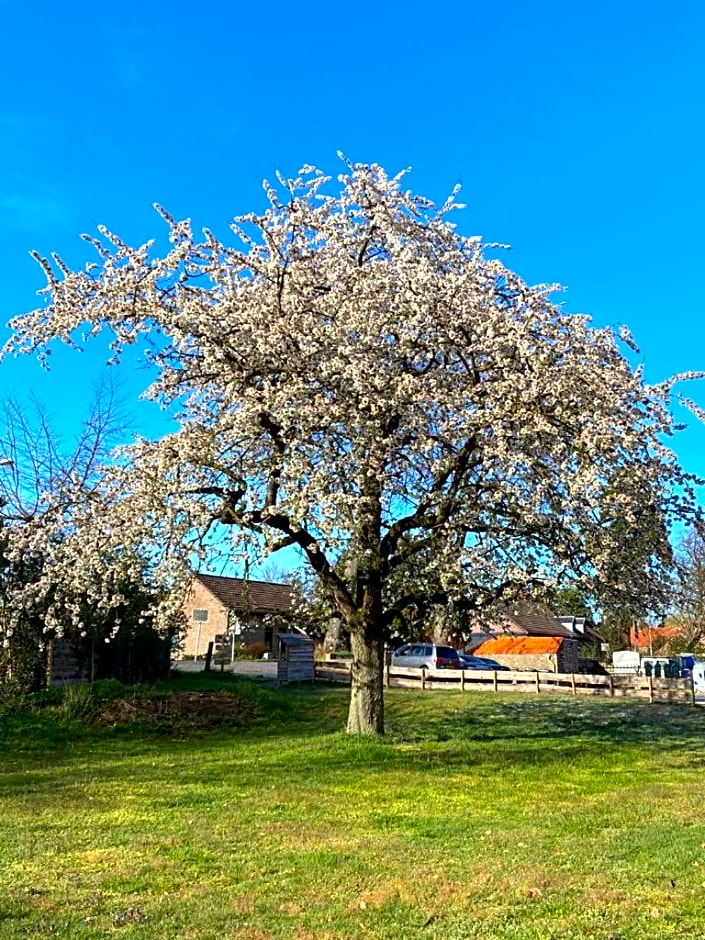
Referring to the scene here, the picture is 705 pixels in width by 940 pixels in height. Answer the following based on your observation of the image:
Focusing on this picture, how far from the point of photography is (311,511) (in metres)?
12.1

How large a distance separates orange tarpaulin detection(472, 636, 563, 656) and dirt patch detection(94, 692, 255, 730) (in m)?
23.4

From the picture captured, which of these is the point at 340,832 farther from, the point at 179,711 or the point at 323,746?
the point at 179,711

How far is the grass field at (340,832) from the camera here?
5.34 m

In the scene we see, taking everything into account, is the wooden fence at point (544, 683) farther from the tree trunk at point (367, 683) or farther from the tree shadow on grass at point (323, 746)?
the tree trunk at point (367, 683)

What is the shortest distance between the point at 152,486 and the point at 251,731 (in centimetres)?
623

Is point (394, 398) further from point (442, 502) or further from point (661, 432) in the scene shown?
point (661, 432)

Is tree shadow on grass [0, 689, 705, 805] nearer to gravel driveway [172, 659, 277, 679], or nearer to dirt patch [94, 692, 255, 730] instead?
dirt patch [94, 692, 255, 730]

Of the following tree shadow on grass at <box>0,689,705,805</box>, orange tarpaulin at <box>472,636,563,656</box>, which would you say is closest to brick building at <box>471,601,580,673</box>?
orange tarpaulin at <box>472,636,563,656</box>

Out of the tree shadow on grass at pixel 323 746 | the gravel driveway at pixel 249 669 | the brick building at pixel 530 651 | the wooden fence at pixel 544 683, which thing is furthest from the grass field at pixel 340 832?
the brick building at pixel 530 651

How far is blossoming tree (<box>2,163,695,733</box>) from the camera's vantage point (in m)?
12.1

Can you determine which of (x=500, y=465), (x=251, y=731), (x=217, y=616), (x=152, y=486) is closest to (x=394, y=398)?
(x=500, y=465)

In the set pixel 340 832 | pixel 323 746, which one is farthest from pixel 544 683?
Result: pixel 340 832

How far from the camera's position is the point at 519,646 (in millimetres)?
41375

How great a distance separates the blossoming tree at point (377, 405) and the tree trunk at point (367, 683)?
1392 millimetres
